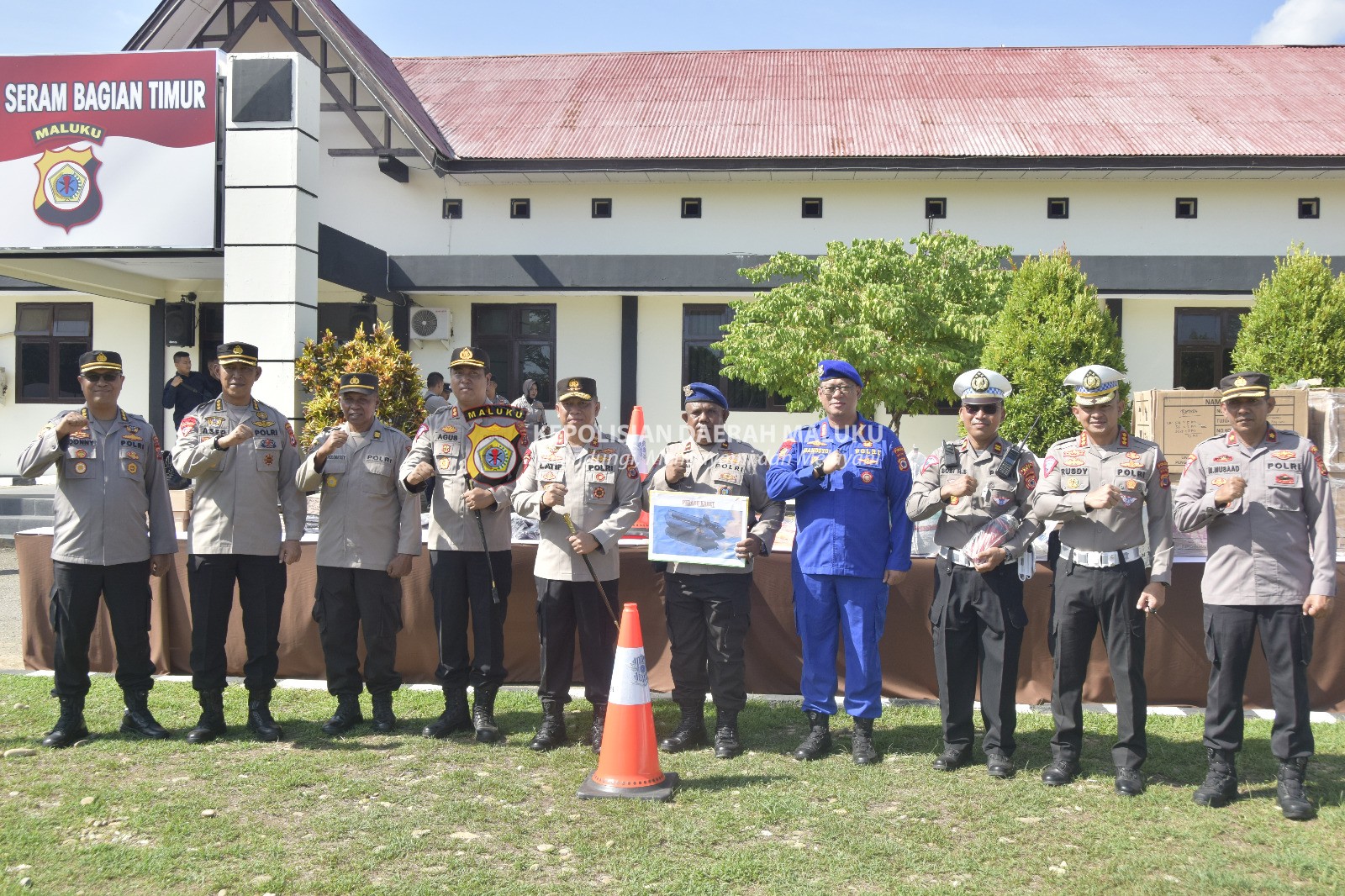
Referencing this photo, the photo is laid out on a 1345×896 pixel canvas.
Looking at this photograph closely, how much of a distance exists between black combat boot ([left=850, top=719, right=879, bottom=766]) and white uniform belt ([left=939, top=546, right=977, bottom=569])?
97 cm

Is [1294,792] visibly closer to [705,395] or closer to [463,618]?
[705,395]

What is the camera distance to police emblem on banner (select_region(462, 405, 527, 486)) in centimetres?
569

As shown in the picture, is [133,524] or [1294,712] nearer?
[1294,712]

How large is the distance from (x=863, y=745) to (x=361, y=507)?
309 cm

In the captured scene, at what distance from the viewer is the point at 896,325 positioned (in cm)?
1396

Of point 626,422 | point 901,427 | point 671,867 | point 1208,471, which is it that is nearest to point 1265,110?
point 901,427

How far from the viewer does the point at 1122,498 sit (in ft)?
15.9

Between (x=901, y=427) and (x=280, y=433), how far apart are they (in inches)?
544

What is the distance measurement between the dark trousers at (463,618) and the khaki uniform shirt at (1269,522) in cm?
369

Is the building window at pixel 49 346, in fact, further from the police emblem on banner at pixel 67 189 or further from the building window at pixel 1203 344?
the building window at pixel 1203 344

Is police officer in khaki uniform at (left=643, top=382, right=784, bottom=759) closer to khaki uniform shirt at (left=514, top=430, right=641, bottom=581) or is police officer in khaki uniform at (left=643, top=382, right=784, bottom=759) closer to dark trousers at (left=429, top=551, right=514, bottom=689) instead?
khaki uniform shirt at (left=514, top=430, right=641, bottom=581)

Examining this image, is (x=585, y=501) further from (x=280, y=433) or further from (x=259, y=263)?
(x=259, y=263)

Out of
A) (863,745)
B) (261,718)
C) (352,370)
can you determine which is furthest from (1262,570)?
(352,370)

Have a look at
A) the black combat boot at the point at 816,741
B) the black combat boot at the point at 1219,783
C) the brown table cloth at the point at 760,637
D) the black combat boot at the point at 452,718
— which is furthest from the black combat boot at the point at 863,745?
the black combat boot at the point at 452,718
